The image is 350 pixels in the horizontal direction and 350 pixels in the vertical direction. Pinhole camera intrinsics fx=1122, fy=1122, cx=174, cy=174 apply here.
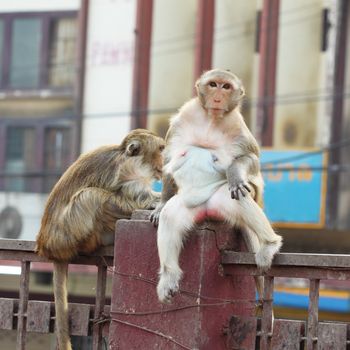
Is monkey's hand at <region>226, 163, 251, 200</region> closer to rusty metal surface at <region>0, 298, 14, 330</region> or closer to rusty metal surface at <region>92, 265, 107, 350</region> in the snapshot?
rusty metal surface at <region>92, 265, 107, 350</region>

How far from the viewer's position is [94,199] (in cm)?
584

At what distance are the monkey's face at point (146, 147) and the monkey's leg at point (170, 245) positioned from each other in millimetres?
1487

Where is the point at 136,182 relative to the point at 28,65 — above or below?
below

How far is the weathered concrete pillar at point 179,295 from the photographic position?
15.2 feet

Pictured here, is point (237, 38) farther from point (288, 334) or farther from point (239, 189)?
point (288, 334)

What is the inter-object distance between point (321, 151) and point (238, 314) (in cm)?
1177

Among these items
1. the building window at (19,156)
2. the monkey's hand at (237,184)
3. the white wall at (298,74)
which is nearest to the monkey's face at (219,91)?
the monkey's hand at (237,184)

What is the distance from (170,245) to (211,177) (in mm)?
381

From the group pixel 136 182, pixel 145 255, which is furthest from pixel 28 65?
pixel 145 255

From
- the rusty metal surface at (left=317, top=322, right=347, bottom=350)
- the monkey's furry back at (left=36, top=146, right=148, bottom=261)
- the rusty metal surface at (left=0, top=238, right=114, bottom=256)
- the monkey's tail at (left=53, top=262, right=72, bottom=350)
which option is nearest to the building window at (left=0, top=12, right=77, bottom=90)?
the monkey's furry back at (left=36, top=146, right=148, bottom=261)

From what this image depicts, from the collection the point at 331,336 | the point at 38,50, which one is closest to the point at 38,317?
the point at 331,336

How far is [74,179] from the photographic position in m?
5.92

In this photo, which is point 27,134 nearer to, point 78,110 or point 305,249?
point 78,110

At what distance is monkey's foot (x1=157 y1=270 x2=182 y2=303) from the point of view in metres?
4.62
